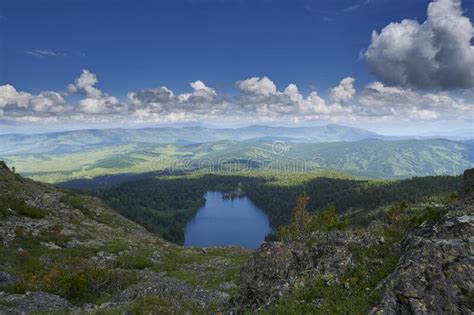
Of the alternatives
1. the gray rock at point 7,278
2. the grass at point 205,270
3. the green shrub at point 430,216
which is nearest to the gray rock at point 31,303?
the gray rock at point 7,278

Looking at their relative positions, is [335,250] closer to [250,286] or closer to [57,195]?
[250,286]

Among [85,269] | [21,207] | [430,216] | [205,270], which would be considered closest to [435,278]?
[430,216]

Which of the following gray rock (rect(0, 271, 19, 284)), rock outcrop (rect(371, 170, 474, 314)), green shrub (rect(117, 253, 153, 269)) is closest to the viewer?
rock outcrop (rect(371, 170, 474, 314))

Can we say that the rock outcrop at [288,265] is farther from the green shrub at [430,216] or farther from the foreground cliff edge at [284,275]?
the green shrub at [430,216]

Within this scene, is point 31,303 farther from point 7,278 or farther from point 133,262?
point 133,262

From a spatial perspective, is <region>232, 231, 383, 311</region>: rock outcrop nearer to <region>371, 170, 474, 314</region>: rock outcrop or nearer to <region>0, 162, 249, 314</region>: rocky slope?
<region>371, 170, 474, 314</region>: rock outcrop

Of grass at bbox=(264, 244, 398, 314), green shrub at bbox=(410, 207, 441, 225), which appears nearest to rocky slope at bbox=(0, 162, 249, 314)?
grass at bbox=(264, 244, 398, 314)

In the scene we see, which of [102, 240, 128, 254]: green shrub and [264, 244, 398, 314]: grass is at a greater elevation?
[264, 244, 398, 314]: grass
